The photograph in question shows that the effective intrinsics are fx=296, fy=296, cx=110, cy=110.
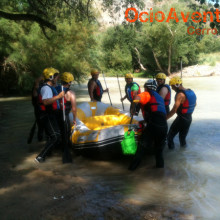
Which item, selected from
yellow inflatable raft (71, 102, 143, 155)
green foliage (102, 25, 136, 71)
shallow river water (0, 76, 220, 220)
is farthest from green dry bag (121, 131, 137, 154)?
green foliage (102, 25, 136, 71)

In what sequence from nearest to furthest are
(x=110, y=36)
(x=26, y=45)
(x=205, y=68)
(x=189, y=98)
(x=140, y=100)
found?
(x=140, y=100) < (x=189, y=98) < (x=26, y=45) < (x=205, y=68) < (x=110, y=36)

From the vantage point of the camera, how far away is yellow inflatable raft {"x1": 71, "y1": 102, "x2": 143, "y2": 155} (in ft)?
15.7

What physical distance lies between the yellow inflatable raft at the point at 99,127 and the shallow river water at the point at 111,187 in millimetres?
383

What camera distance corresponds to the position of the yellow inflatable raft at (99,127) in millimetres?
4797

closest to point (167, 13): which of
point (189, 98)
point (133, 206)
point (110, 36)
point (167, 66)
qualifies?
point (167, 66)

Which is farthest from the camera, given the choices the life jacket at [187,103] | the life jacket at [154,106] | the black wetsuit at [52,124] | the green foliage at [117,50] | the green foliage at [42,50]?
the green foliage at [117,50]

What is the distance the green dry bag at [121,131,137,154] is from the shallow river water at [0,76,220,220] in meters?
0.36

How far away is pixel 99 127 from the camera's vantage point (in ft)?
18.7

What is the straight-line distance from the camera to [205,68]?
29.5 metres

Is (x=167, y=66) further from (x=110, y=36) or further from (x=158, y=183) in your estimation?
(x=158, y=183)

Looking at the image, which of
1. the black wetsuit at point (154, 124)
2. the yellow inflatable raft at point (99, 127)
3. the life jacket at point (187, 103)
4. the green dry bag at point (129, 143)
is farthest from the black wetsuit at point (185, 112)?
the green dry bag at point (129, 143)

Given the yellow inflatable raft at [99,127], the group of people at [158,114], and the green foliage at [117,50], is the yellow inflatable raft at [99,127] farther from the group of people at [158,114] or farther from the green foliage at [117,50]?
the green foliage at [117,50]

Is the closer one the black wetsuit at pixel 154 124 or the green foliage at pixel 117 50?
the black wetsuit at pixel 154 124

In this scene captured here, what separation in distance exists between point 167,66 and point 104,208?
107 ft
